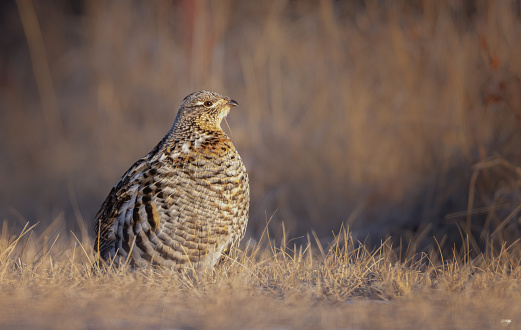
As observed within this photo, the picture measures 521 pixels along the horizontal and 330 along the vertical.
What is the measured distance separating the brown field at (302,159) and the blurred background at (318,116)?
0.9 inches

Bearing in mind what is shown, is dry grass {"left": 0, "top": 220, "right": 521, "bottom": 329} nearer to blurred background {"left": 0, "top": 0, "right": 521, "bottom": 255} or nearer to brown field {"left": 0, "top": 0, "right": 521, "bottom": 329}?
brown field {"left": 0, "top": 0, "right": 521, "bottom": 329}

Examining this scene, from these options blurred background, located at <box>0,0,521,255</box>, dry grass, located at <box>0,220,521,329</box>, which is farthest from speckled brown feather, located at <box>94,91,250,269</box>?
blurred background, located at <box>0,0,521,255</box>

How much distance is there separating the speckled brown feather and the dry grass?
0.48 feet

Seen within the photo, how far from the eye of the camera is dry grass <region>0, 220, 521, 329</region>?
10.0 feet

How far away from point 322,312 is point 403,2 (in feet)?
15.5

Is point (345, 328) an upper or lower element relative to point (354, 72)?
lower

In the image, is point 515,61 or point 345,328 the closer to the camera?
point 345,328

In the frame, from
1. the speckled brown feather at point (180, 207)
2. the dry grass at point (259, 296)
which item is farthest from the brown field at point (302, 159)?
the speckled brown feather at point (180, 207)

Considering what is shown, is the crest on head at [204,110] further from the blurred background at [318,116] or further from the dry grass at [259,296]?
the dry grass at [259,296]

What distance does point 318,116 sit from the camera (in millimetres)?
7742

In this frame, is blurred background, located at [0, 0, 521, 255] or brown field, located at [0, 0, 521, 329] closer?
brown field, located at [0, 0, 521, 329]

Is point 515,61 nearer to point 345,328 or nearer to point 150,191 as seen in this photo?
point 150,191

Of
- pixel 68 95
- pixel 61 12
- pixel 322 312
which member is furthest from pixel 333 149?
pixel 61 12

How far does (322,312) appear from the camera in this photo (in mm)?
3221
